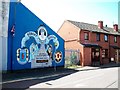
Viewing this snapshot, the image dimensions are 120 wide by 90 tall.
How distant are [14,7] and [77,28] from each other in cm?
1506

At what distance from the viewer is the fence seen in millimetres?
31141

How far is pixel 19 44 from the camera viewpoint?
851 inches

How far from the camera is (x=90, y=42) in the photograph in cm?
3534

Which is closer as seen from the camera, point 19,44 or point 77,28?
point 19,44

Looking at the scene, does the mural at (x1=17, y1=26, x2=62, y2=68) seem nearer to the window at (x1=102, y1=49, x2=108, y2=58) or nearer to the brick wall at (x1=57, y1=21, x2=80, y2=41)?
the brick wall at (x1=57, y1=21, x2=80, y2=41)

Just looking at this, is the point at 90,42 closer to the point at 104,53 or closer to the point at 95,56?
the point at 95,56

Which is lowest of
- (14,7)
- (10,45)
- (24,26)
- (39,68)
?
(39,68)

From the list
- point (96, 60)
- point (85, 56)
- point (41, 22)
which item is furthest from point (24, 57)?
point (96, 60)

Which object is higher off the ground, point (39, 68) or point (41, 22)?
point (41, 22)

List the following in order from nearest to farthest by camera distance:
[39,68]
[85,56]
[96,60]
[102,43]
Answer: [39,68] → [85,56] → [96,60] → [102,43]

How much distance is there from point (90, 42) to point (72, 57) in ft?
17.3

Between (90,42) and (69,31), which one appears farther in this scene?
(69,31)

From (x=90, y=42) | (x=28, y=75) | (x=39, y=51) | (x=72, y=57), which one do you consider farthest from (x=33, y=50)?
(x=90, y=42)

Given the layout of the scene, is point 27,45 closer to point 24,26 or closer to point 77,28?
point 24,26
